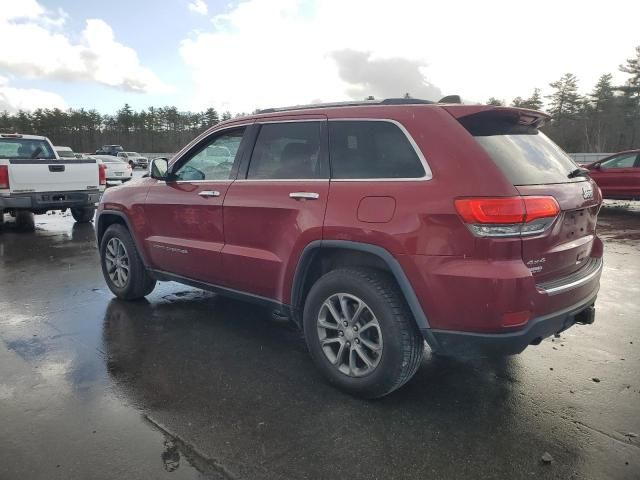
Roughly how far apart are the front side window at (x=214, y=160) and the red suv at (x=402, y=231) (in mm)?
45

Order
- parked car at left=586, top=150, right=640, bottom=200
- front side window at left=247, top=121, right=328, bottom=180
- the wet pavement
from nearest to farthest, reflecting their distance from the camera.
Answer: the wet pavement
front side window at left=247, top=121, right=328, bottom=180
parked car at left=586, top=150, right=640, bottom=200

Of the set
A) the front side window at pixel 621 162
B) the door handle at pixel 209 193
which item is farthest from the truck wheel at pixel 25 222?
the front side window at pixel 621 162

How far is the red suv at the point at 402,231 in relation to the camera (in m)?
2.68

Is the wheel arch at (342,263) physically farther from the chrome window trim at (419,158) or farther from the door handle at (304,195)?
the chrome window trim at (419,158)

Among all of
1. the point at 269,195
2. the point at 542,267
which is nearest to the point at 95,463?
the point at 269,195

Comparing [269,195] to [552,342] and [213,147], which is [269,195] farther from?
[552,342]

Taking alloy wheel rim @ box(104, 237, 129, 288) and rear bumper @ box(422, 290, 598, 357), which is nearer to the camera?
rear bumper @ box(422, 290, 598, 357)

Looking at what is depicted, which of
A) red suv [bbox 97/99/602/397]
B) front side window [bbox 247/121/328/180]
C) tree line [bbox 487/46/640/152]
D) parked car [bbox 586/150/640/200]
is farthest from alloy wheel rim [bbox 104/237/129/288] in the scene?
tree line [bbox 487/46/640/152]

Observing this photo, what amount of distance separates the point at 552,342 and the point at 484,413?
1.47 meters

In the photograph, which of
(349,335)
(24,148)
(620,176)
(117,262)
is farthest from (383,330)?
(620,176)

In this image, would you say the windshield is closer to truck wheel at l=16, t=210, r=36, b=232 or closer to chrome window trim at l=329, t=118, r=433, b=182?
truck wheel at l=16, t=210, r=36, b=232

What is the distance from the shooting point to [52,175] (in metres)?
9.97

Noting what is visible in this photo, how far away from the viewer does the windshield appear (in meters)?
11.0

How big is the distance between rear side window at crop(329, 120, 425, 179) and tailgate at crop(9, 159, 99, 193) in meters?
8.38
